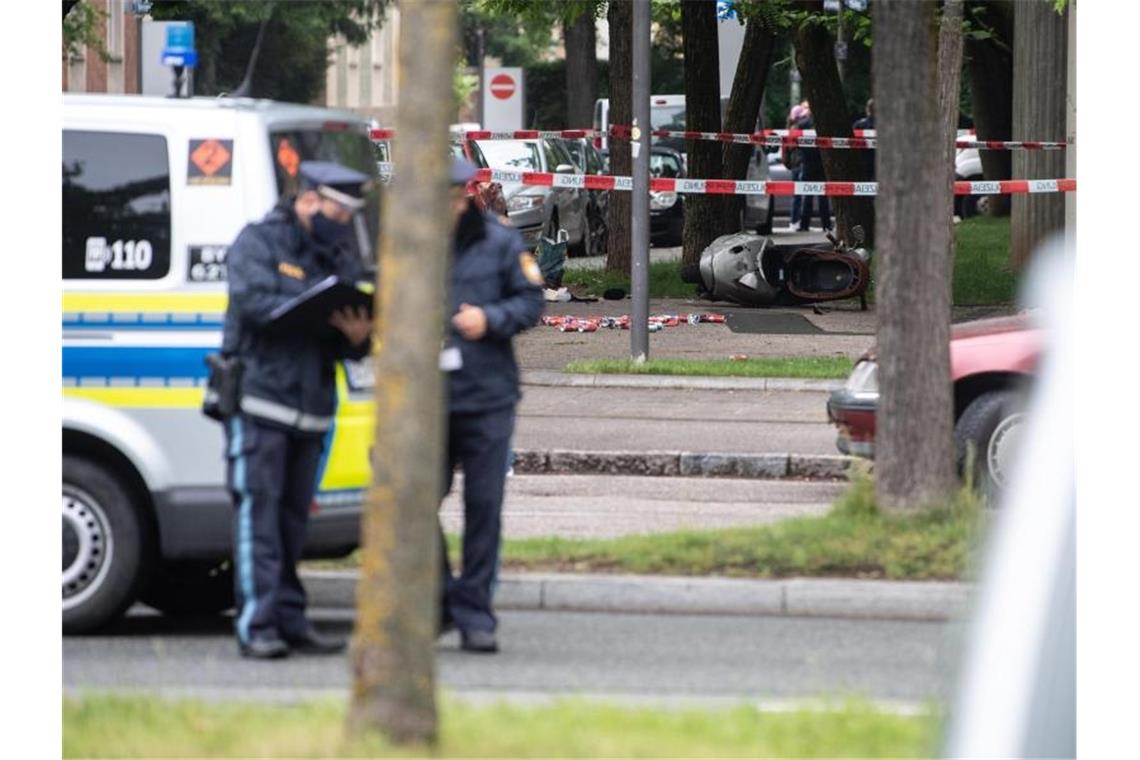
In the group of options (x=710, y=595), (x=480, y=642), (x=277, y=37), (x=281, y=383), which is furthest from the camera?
(x=277, y=37)

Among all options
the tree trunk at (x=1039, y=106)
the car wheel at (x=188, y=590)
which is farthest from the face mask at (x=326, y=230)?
the tree trunk at (x=1039, y=106)

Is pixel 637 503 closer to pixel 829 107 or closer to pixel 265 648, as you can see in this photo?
pixel 265 648

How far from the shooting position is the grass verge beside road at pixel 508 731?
572 centimetres

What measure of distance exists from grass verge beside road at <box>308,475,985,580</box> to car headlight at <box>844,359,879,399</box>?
1658 millimetres

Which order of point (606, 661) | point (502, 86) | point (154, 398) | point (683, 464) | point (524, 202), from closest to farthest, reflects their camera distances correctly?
1. point (606, 661)
2. point (154, 398)
3. point (683, 464)
4. point (524, 202)
5. point (502, 86)

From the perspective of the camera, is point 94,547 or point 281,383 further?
point 94,547

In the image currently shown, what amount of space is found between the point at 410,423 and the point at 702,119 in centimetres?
1831

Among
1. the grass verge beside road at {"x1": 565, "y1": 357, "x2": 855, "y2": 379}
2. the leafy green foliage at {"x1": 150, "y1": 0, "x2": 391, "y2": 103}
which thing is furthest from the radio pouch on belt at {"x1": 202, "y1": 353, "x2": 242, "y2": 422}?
the leafy green foliage at {"x1": 150, "y1": 0, "x2": 391, "y2": 103}

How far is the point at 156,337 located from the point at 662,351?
9.96 m

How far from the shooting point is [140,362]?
25.6 ft

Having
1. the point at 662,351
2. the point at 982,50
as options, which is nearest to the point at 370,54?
the point at 982,50

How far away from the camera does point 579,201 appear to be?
28.8 meters

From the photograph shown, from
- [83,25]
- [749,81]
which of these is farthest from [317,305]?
[83,25]

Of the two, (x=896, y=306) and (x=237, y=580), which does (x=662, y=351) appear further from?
(x=237, y=580)
